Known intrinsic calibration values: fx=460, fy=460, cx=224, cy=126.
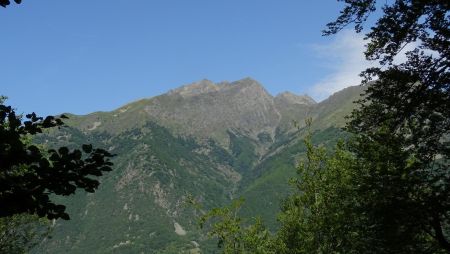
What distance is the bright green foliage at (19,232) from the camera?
3400 centimetres

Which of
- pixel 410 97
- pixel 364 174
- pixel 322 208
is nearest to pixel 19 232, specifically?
pixel 322 208

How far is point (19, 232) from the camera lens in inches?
1443

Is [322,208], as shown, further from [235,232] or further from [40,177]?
[40,177]

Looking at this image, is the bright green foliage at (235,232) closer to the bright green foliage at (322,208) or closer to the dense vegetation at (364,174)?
the dense vegetation at (364,174)

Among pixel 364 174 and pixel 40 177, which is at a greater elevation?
pixel 40 177

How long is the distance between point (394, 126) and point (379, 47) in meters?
3.21

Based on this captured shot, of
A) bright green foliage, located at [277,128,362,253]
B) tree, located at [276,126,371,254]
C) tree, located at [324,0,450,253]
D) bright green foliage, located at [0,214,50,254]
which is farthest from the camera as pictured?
bright green foliage, located at [0,214,50,254]

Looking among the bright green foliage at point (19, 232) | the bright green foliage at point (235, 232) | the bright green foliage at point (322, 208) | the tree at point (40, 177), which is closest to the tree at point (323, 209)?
the bright green foliage at point (322, 208)

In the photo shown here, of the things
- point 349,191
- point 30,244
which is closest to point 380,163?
point 349,191

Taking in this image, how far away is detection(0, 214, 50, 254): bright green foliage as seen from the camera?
3400 cm

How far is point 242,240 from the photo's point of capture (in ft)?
122

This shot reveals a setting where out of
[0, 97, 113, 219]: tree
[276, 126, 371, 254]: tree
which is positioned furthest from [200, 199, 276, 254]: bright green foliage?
[0, 97, 113, 219]: tree

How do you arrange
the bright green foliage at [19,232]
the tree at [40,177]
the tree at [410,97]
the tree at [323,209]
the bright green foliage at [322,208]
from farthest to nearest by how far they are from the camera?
the bright green foliage at [19,232] < the bright green foliage at [322,208] < the tree at [323,209] < the tree at [410,97] < the tree at [40,177]

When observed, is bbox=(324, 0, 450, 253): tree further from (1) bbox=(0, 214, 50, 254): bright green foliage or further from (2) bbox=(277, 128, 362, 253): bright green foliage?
(1) bbox=(0, 214, 50, 254): bright green foliage
